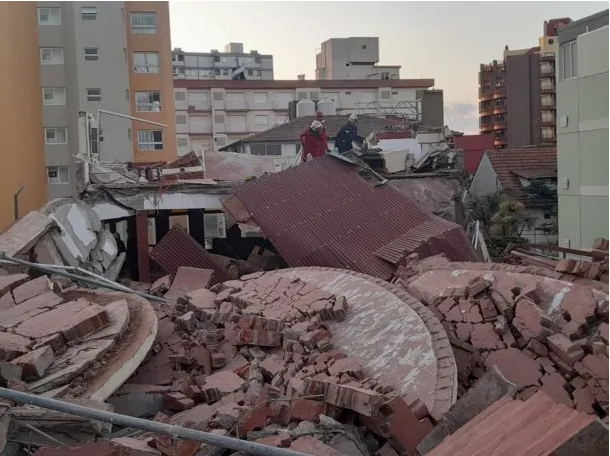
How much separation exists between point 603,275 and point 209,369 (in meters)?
5.07

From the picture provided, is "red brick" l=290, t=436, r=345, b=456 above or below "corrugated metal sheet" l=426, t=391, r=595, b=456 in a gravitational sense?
below

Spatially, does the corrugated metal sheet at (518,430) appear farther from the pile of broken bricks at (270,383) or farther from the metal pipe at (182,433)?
the metal pipe at (182,433)

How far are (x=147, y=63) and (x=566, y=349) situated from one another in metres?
31.3

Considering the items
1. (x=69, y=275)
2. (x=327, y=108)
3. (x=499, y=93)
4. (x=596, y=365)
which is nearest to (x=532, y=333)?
(x=596, y=365)

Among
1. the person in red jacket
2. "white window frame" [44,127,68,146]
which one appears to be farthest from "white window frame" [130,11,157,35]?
the person in red jacket

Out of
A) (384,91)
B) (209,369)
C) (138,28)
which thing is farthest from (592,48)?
(384,91)

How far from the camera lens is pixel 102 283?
32.0 ft

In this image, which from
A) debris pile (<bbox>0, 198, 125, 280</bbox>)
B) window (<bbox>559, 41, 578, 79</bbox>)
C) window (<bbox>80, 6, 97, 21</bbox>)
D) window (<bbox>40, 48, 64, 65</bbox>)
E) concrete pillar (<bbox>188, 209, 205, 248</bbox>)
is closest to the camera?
debris pile (<bbox>0, 198, 125, 280</bbox>)

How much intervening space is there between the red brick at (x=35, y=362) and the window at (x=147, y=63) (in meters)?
30.6

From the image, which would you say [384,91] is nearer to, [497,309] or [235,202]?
[235,202]

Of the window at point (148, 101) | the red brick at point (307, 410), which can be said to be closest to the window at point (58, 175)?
the window at point (148, 101)

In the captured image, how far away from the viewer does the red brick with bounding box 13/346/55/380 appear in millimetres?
5871

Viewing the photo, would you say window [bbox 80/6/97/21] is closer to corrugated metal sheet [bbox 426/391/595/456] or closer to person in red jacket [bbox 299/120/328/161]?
person in red jacket [bbox 299/120/328/161]

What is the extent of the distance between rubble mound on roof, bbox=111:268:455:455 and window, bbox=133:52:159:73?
27392mm
